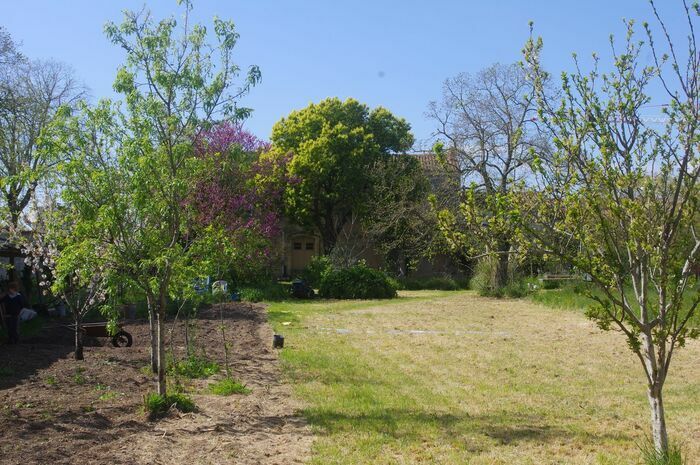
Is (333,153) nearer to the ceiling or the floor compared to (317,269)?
nearer to the ceiling

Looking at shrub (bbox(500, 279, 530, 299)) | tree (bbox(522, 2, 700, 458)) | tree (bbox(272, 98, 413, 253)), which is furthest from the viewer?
tree (bbox(272, 98, 413, 253))

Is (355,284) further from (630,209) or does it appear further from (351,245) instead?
(630,209)

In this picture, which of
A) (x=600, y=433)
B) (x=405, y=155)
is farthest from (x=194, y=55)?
(x=405, y=155)

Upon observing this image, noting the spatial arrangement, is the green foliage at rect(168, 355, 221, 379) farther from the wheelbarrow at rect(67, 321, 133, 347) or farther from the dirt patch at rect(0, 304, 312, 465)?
the wheelbarrow at rect(67, 321, 133, 347)

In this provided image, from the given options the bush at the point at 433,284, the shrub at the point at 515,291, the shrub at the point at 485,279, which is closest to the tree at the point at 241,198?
the bush at the point at 433,284

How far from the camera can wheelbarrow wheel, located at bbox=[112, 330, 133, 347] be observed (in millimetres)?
11273

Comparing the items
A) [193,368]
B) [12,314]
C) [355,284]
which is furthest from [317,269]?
[193,368]

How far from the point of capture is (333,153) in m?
34.0

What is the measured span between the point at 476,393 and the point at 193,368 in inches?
148

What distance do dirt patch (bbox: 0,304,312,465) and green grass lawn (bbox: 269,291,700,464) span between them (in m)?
0.39

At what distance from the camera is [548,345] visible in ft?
41.6

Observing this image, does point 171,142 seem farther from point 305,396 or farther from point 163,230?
point 305,396

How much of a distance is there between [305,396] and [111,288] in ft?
8.92

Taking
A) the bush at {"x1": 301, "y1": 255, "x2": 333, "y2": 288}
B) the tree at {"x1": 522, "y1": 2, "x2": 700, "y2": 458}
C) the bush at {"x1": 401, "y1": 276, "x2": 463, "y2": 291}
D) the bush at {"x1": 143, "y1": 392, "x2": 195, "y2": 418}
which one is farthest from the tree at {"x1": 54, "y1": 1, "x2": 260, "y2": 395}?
the bush at {"x1": 401, "y1": 276, "x2": 463, "y2": 291}
